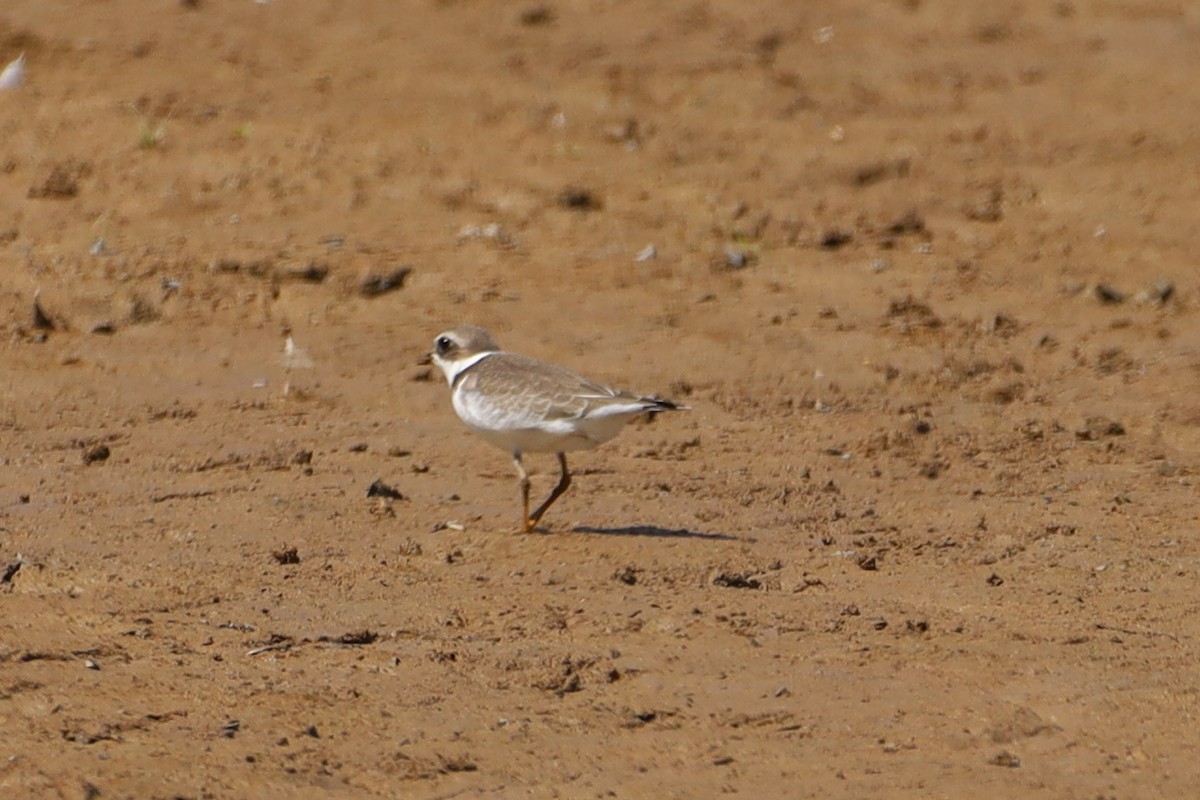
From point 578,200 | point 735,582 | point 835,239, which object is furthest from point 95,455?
point 835,239

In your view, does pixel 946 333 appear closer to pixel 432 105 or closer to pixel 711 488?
pixel 711 488

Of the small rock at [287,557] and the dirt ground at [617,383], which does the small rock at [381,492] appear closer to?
the dirt ground at [617,383]

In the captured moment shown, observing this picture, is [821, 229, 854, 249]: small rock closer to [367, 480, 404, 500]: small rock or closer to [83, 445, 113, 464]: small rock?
[367, 480, 404, 500]: small rock

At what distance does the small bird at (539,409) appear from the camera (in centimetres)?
799

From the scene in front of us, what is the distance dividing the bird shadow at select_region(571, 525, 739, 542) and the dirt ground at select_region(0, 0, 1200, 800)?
0.06 meters

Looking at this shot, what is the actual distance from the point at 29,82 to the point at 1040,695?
347 inches

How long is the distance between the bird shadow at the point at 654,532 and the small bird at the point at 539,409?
22cm

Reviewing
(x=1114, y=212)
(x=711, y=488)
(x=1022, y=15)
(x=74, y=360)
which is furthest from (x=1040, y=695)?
(x=1022, y=15)

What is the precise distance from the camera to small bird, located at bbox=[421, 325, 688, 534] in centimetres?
799

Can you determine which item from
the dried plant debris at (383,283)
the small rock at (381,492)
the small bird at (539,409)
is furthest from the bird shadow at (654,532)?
the dried plant debris at (383,283)

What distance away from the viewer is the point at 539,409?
8070 mm

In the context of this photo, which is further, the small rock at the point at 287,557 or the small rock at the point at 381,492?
the small rock at the point at 381,492

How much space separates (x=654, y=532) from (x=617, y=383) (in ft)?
7.49


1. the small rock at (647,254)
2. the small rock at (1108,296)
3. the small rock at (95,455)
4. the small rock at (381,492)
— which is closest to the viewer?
the small rock at (381,492)
